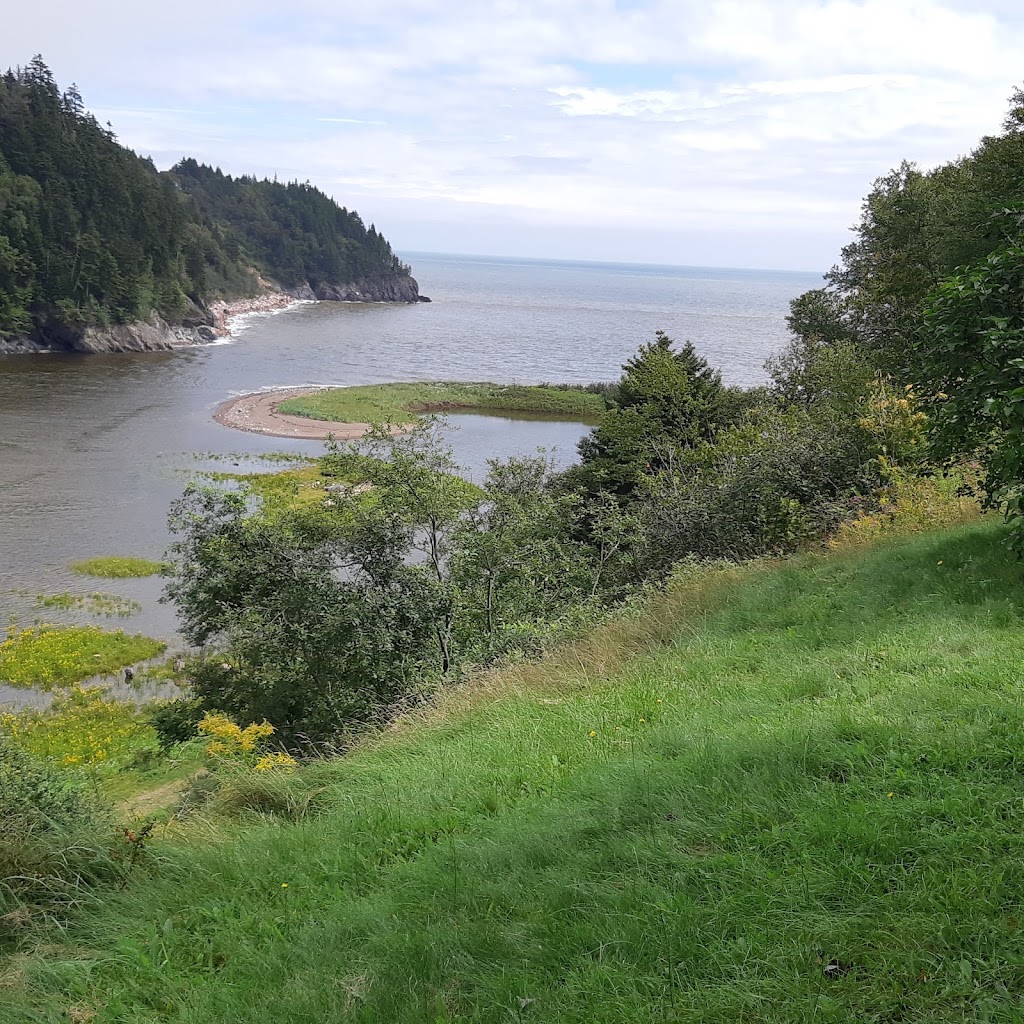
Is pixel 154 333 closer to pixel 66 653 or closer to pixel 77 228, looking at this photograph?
pixel 77 228

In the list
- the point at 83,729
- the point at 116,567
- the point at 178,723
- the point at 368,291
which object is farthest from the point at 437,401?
the point at 368,291

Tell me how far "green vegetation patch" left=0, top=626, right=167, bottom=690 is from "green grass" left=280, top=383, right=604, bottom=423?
125 ft

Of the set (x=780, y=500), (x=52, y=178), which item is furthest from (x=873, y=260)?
(x=52, y=178)

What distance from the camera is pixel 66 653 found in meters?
20.3

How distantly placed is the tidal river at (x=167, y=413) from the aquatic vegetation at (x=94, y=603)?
411 mm

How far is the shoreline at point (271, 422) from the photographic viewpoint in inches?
2082

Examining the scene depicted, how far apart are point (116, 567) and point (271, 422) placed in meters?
29.6

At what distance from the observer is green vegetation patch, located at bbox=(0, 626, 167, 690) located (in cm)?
1920

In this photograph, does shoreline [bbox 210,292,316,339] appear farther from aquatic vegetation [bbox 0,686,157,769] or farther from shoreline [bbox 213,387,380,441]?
aquatic vegetation [bbox 0,686,157,769]

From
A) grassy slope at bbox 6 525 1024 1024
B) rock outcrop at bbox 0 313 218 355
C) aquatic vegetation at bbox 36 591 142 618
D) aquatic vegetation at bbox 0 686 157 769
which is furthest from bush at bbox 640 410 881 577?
rock outcrop at bbox 0 313 218 355

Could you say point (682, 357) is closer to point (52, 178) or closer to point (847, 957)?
point (847, 957)

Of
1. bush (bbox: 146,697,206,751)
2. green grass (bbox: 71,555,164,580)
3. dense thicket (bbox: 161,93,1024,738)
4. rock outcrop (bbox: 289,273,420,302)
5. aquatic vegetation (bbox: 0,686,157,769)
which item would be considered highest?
rock outcrop (bbox: 289,273,420,302)

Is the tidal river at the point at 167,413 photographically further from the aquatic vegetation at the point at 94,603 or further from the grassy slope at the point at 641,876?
the grassy slope at the point at 641,876

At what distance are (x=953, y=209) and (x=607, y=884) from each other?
27.4 metres
